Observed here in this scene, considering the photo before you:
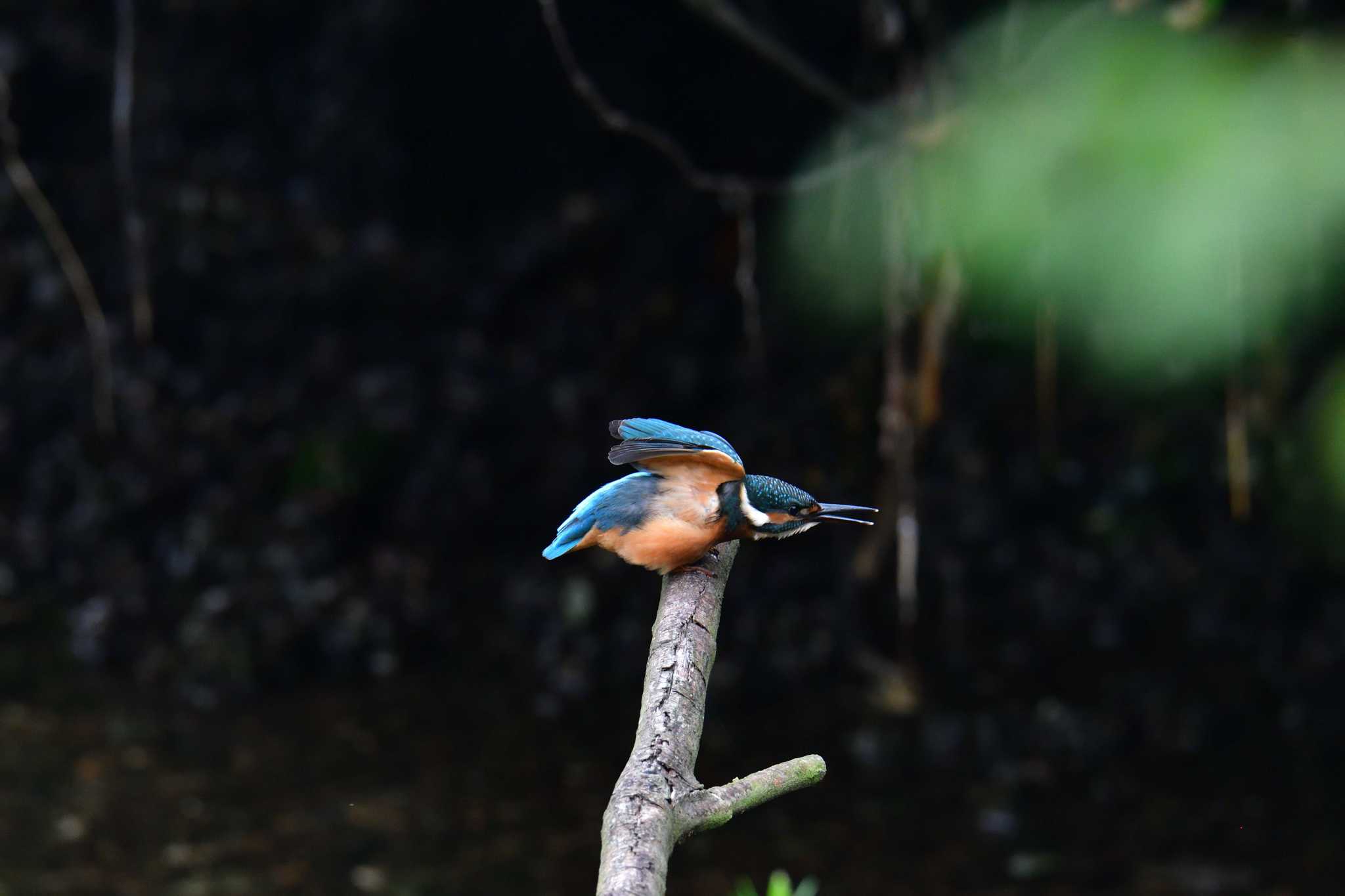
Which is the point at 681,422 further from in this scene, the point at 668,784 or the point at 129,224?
the point at 668,784

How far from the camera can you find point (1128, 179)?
2738 millimetres

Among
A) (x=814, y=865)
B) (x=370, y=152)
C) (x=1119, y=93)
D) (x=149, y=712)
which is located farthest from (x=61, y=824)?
(x=1119, y=93)

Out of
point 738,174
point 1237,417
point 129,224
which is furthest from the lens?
point 129,224

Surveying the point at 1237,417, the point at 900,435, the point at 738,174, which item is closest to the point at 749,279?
the point at 738,174

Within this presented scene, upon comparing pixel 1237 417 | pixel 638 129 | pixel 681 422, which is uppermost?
pixel 638 129

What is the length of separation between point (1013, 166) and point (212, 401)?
3908 mm

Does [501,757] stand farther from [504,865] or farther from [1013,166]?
[1013,166]

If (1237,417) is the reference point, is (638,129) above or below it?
above

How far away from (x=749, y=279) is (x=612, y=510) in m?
2.63

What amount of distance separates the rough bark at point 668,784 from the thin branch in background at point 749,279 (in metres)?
2.89

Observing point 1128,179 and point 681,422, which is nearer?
point 1128,179

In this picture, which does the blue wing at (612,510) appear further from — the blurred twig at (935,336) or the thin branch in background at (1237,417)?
the blurred twig at (935,336)

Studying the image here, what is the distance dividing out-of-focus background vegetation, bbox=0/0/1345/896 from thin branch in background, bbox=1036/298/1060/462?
Answer: 0.02 meters

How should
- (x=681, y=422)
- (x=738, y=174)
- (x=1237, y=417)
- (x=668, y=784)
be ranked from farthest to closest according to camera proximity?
(x=681, y=422)
(x=738, y=174)
(x=1237, y=417)
(x=668, y=784)
